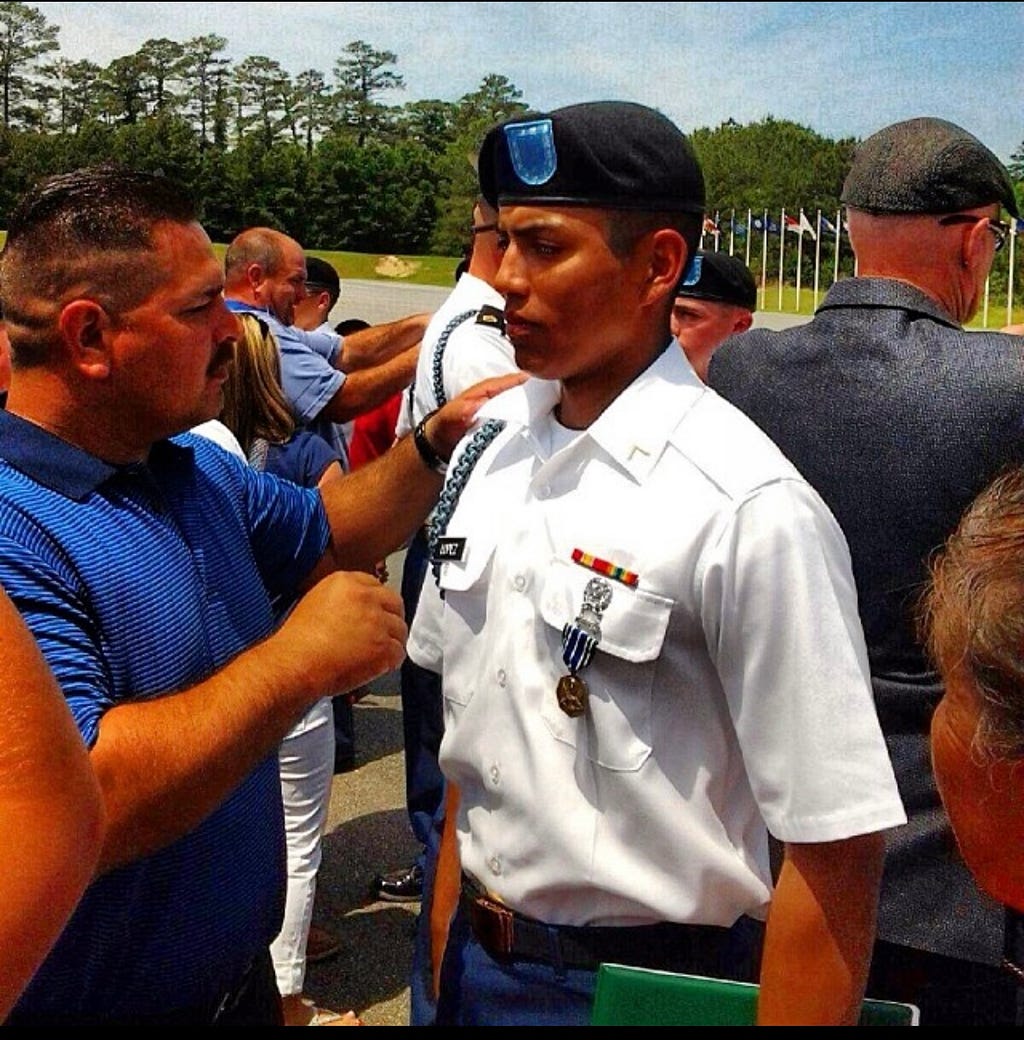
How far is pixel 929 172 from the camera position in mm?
2146

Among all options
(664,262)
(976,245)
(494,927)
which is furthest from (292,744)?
(976,245)

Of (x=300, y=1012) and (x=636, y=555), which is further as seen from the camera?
(x=300, y=1012)

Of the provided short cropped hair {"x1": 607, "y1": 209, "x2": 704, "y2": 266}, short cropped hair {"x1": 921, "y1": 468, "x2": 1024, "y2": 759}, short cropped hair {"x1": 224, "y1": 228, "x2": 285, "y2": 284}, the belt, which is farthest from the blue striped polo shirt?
short cropped hair {"x1": 224, "y1": 228, "x2": 285, "y2": 284}

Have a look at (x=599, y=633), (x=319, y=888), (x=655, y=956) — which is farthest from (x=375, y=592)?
(x=319, y=888)

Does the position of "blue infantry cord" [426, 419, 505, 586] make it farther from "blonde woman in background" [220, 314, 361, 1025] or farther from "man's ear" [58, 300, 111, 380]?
"blonde woman in background" [220, 314, 361, 1025]

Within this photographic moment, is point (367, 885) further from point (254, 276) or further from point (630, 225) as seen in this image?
point (630, 225)

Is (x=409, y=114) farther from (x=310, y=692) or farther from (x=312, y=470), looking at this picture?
(x=310, y=692)

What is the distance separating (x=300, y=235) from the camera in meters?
17.0

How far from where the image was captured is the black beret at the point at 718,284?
3.61 m

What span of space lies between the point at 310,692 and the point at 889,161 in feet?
4.83

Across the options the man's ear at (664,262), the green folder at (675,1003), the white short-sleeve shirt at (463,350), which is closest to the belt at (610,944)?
the green folder at (675,1003)

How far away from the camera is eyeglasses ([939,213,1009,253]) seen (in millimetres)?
2156

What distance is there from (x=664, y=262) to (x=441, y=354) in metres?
1.63

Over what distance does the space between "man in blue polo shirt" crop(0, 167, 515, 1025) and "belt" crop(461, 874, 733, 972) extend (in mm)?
415
